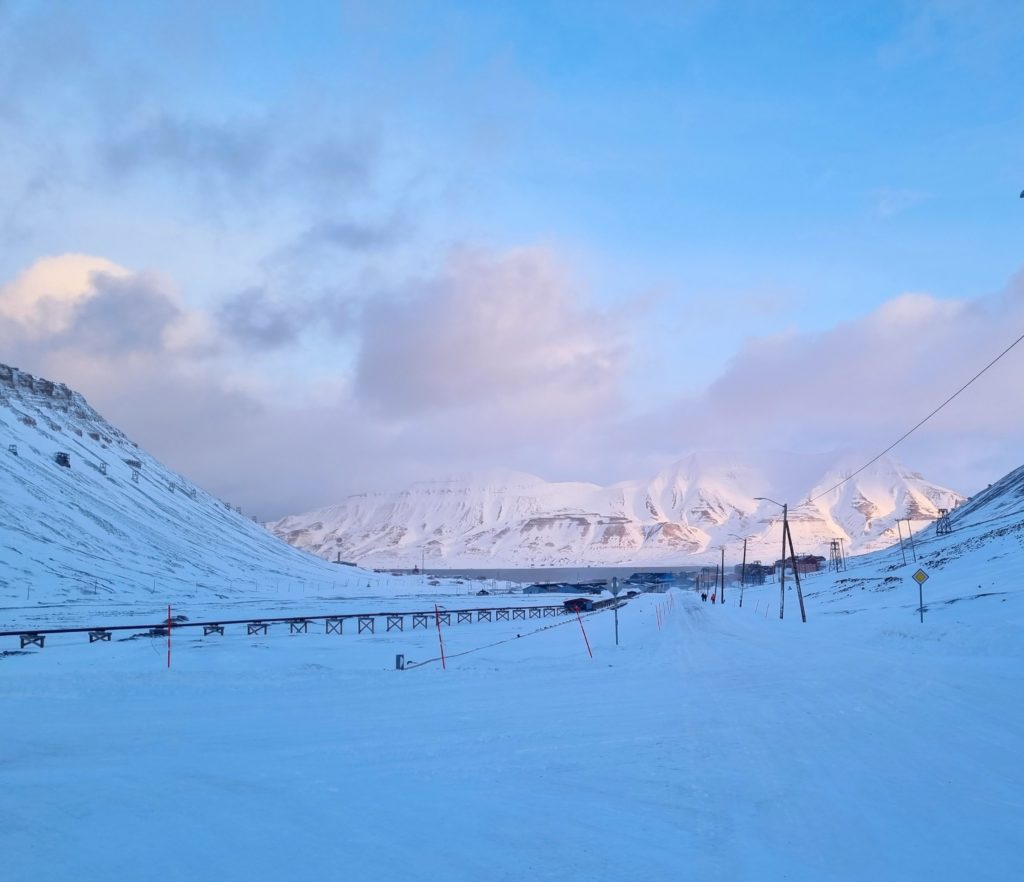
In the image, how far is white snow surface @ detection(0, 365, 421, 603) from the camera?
70.4 meters

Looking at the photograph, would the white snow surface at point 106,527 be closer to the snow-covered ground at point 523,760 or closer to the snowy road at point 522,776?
the snow-covered ground at point 523,760

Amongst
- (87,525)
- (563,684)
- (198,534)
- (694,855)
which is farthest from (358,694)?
(198,534)

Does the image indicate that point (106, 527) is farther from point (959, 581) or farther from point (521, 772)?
point (521, 772)

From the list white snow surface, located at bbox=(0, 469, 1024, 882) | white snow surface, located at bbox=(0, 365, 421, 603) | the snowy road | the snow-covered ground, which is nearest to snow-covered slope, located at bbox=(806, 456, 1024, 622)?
the snow-covered ground

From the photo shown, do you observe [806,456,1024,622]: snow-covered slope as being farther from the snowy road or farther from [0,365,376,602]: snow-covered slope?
[0,365,376,602]: snow-covered slope

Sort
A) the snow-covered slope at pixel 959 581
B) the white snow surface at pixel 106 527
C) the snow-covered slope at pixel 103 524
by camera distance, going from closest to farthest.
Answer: the snow-covered slope at pixel 959 581 → the white snow surface at pixel 106 527 → the snow-covered slope at pixel 103 524

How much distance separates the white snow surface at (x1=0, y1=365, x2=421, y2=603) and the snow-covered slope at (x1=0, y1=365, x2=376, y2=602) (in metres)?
0.19

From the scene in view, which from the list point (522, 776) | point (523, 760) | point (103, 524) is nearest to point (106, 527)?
point (103, 524)

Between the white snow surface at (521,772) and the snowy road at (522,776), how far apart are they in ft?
0.13

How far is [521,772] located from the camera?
10.1 m

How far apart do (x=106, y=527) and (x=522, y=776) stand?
88203 millimetres

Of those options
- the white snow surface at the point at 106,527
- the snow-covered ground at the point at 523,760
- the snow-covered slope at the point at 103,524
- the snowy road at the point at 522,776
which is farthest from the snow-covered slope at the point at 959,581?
the snow-covered slope at the point at 103,524

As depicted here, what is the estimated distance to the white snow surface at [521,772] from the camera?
6984 millimetres

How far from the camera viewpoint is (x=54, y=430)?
10531 centimetres
